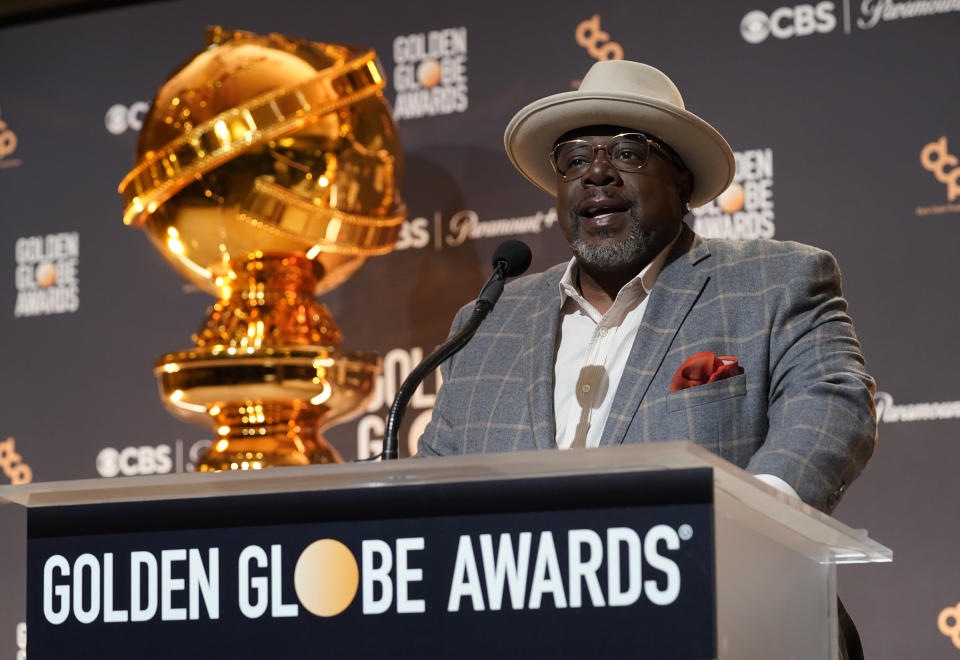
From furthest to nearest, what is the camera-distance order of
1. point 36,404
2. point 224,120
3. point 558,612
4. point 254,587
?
point 36,404 < point 224,120 < point 254,587 < point 558,612

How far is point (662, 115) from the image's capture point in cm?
258

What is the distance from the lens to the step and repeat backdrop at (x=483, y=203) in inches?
133

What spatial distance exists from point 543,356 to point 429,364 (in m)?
0.56

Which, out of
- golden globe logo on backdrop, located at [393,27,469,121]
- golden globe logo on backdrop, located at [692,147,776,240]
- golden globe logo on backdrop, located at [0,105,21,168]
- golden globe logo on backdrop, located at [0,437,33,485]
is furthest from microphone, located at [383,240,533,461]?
golden globe logo on backdrop, located at [0,105,21,168]

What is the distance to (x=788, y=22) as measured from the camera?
142 inches

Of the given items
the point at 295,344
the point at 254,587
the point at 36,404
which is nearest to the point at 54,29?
the point at 36,404

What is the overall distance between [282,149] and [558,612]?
7.00 ft

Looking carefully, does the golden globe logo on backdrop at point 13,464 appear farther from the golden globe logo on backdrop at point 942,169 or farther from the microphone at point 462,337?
the golden globe logo on backdrop at point 942,169

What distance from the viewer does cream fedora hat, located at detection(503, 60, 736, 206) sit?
8.49ft

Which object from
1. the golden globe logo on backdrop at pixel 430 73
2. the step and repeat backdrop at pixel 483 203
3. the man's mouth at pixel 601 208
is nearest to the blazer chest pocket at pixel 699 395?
the man's mouth at pixel 601 208

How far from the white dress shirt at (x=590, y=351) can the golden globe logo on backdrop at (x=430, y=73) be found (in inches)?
56.9

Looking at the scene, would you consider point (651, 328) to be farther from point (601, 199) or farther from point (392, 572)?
point (392, 572)

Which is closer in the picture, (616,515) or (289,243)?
(616,515)

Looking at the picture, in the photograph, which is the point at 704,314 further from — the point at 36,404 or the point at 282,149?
the point at 36,404
